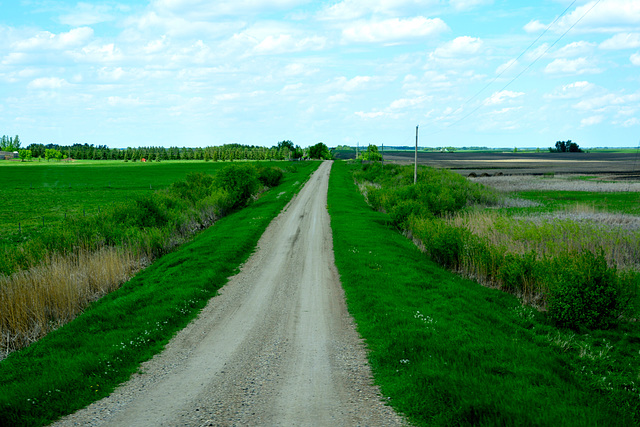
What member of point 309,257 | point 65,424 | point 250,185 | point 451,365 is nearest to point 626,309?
A: point 451,365

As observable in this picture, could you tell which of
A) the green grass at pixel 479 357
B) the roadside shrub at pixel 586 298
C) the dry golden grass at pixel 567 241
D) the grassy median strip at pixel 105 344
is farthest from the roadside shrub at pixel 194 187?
the roadside shrub at pixel 586 298

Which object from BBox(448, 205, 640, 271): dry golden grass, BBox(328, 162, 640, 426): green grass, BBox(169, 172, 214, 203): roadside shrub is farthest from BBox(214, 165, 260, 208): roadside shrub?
BBox(328, 162, 640, 426): green grass

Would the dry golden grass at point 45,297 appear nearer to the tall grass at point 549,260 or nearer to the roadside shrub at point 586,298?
the tall grass at point 549,260

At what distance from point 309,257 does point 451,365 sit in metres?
13.3

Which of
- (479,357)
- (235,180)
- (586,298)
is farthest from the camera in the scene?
(235,180)

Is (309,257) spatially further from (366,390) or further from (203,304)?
(366,390)

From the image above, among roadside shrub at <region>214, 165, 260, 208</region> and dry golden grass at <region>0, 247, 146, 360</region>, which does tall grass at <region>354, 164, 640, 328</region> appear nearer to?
dry golden grass at <region>0, 247, 146, 360</region>

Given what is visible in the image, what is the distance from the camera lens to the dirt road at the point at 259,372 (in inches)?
309

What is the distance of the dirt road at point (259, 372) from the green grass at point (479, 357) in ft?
2.45

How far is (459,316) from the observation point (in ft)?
44.1

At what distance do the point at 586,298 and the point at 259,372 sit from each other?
1123 cm

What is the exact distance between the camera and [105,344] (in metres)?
11.3

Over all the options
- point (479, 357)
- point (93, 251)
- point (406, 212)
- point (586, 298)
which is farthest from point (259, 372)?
point (406, 212)

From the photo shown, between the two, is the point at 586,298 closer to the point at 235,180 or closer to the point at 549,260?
the point at 549,260
